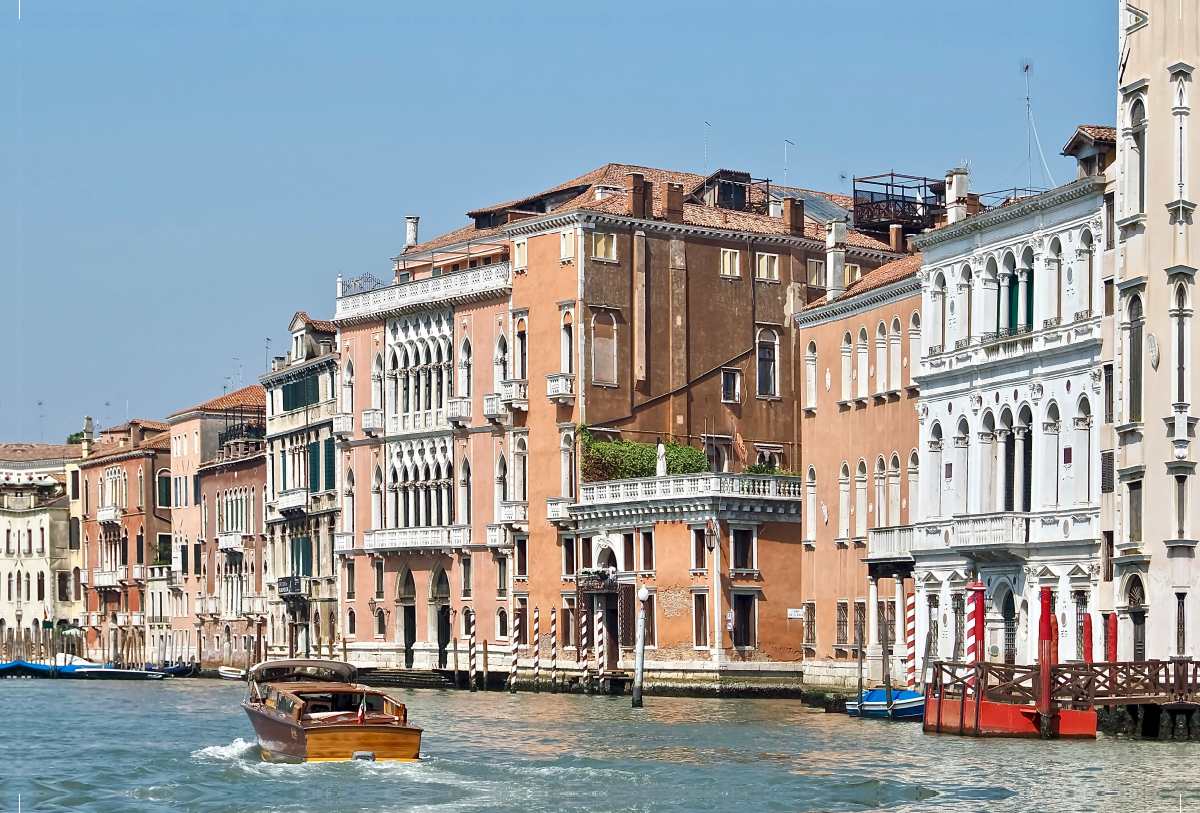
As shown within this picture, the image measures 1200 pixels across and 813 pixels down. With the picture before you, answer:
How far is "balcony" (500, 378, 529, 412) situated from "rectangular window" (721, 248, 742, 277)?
19.5ft

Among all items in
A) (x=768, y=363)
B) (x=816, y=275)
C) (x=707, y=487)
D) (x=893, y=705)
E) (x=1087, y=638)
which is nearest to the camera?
(x=1087, y=638)

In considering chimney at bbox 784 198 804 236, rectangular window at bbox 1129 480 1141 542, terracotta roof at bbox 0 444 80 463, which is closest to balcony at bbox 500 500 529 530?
chimney at bbox 784 198 804 236

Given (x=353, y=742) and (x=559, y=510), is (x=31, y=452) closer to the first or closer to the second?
(x=559, y=510)

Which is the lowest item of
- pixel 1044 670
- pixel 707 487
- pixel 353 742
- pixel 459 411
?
pixel 353 742

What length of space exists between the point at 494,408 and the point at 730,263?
7296 mm

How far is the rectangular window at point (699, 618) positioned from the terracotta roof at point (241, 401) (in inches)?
1411

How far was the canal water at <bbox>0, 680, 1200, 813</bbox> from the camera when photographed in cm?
2848

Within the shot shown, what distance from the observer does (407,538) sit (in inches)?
2618

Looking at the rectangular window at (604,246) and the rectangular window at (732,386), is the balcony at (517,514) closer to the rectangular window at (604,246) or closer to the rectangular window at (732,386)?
the rectangular window at (732,386)

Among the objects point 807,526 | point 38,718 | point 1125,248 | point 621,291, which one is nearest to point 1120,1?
point 1125,248

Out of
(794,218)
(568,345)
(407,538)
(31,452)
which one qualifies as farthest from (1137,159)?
(31,452)

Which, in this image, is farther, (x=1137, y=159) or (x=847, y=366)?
(x=847, y=366)

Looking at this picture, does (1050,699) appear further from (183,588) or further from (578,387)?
(183,588)

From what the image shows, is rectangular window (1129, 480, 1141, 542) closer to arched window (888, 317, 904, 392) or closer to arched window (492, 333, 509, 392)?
arched window (888, 317, 904, 392)
